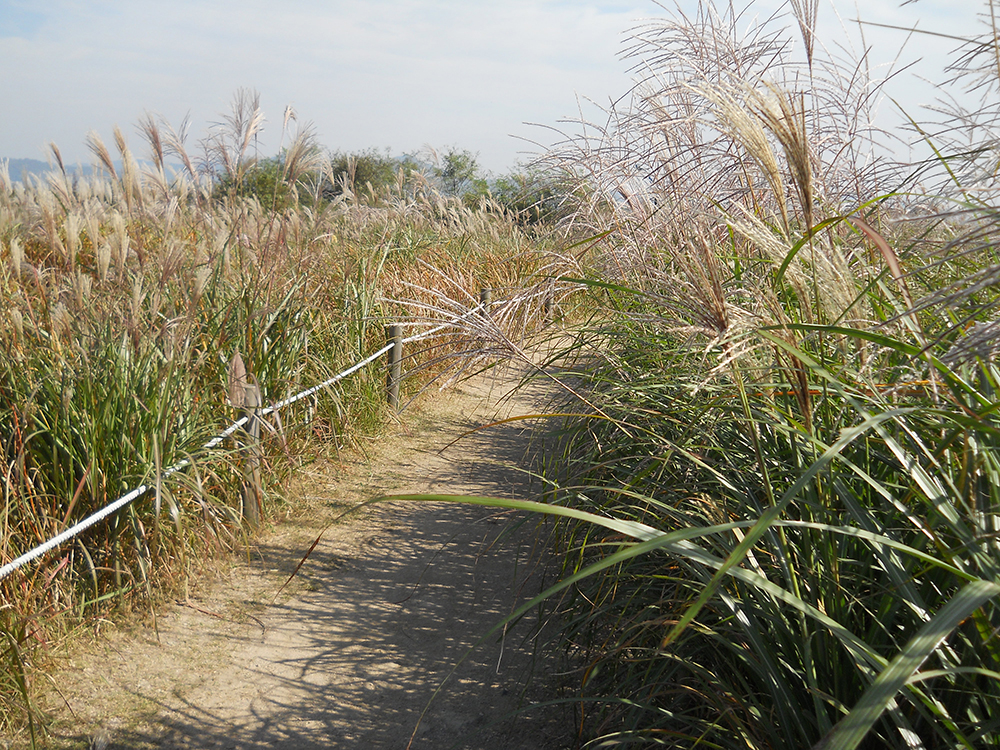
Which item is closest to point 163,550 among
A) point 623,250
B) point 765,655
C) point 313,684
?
point 313,684

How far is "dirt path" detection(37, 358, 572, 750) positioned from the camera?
87.7 inches

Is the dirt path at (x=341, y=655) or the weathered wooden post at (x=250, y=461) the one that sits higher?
the weathered wooden post at (x=250, y=461)

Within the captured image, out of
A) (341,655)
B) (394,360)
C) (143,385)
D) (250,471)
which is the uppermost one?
(143,385)

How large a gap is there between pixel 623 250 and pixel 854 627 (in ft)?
5.61

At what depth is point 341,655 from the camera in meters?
2.64

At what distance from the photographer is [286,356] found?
4.03 meters

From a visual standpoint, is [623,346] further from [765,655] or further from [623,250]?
[765,655]

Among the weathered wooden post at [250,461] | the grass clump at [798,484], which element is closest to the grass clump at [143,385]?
the weathered wooden post at [250,461]

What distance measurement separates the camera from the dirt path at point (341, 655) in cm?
223

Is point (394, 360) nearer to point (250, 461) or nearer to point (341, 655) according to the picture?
point (250, 461)

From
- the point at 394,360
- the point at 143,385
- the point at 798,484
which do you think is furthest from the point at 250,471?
the point at 798,484

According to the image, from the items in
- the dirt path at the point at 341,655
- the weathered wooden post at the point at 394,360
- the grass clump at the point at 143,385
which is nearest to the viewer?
the dirt path at the point at 341,655

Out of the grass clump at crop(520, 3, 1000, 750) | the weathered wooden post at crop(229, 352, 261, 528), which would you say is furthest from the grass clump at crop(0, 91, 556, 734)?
the grass clump at crop(520, 3, 1000, 750)

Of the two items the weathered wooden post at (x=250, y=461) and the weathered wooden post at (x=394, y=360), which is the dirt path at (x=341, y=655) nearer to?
the weathered wooden post at (x=250, y=461)
